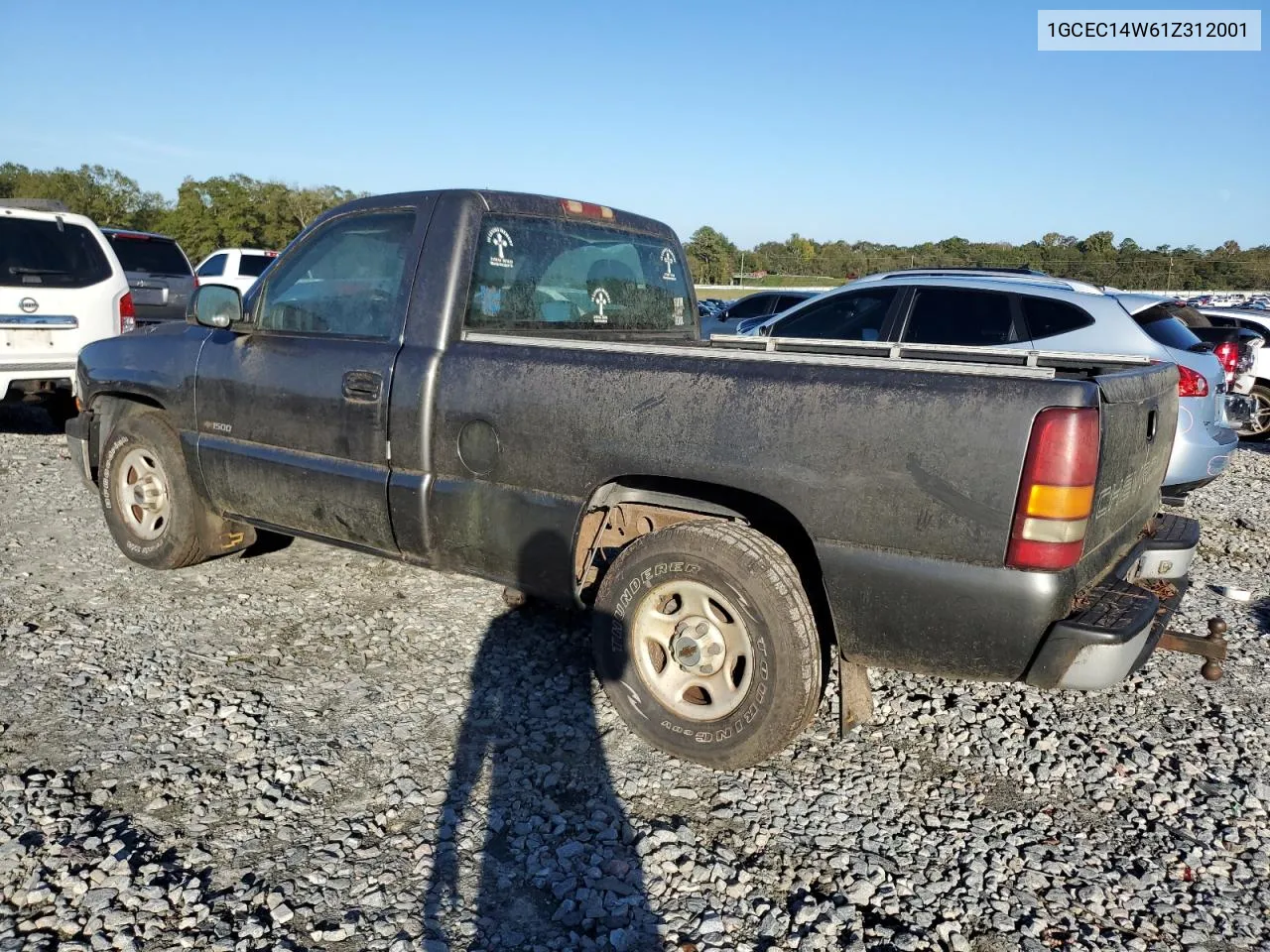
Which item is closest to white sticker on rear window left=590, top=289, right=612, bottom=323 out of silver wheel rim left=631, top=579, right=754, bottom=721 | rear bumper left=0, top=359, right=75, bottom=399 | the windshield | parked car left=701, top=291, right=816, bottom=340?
silver wheel rim left=631, top=579, right=754, bottom=721

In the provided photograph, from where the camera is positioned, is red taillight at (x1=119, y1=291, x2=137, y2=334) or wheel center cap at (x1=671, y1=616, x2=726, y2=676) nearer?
wheel center cap at (x1=671, y1=616, x2=726, y2=676)

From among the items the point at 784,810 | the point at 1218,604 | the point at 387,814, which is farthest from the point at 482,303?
the point at 1218,604

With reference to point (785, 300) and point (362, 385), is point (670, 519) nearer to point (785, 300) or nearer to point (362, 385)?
point (362, 385)

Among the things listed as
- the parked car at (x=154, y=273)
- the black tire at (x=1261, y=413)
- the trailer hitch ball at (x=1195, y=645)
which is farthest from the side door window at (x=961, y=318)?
Answer: the parked car at (x=154, y=273)

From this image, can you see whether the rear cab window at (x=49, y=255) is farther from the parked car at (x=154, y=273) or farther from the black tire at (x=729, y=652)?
the black tire at (x=729, y=652)

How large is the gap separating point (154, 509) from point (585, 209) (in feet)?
9.28

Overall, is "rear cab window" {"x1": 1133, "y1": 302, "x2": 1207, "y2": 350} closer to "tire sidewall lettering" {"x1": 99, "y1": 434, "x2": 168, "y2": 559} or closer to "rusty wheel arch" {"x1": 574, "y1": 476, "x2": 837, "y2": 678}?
"rusty wheel arch" {"x1": 574, "y1": 476, "x2": 837, "y2": 678}

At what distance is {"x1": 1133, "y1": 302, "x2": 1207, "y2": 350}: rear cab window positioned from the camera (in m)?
6.36

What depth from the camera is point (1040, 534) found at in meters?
2.62

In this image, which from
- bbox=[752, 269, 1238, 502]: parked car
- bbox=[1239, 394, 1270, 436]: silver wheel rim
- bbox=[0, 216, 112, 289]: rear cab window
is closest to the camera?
bbox=[752, 269, 1238, 502]: parked car

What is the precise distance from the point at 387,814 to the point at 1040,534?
6.96 feet

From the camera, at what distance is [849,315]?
23.7 feet

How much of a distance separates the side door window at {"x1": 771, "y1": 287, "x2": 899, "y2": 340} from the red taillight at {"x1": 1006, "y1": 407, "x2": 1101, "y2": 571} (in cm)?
450

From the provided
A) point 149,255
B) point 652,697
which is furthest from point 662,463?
point 149,255
